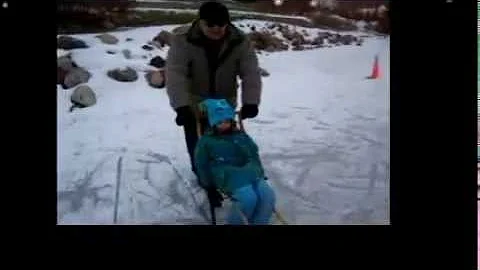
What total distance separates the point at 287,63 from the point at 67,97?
118cm

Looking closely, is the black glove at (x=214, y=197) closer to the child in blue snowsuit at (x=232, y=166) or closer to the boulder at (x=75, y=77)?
the child in blue snowsuit at (x=232, y=166)

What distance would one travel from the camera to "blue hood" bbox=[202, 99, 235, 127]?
17.3 ft

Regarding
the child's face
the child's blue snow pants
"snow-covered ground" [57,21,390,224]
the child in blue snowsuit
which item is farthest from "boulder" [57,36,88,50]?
the child's blue snow pants

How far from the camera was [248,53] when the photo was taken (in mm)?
5312

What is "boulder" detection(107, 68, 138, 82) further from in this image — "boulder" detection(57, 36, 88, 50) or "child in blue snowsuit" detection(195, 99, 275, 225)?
"child in blue snowsuit" detection(195, 99, 275, 225)

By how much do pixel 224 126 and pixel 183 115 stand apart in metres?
0.23

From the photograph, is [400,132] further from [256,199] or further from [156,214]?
[156,214]

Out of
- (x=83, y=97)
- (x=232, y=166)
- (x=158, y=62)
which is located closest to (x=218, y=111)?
(x=232, y=166)

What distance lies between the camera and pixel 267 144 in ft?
17.4

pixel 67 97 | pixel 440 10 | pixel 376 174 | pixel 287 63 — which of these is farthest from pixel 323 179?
pixel 67 97

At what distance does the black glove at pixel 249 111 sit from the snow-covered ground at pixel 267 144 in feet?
0.11

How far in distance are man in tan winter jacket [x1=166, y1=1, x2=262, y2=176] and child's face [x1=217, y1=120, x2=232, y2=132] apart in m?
0.09

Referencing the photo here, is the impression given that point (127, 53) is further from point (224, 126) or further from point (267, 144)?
point (267, 144)

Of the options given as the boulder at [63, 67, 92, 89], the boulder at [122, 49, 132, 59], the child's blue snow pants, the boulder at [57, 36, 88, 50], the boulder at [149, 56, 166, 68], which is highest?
the boulder at [57, 36, 88, 50]
